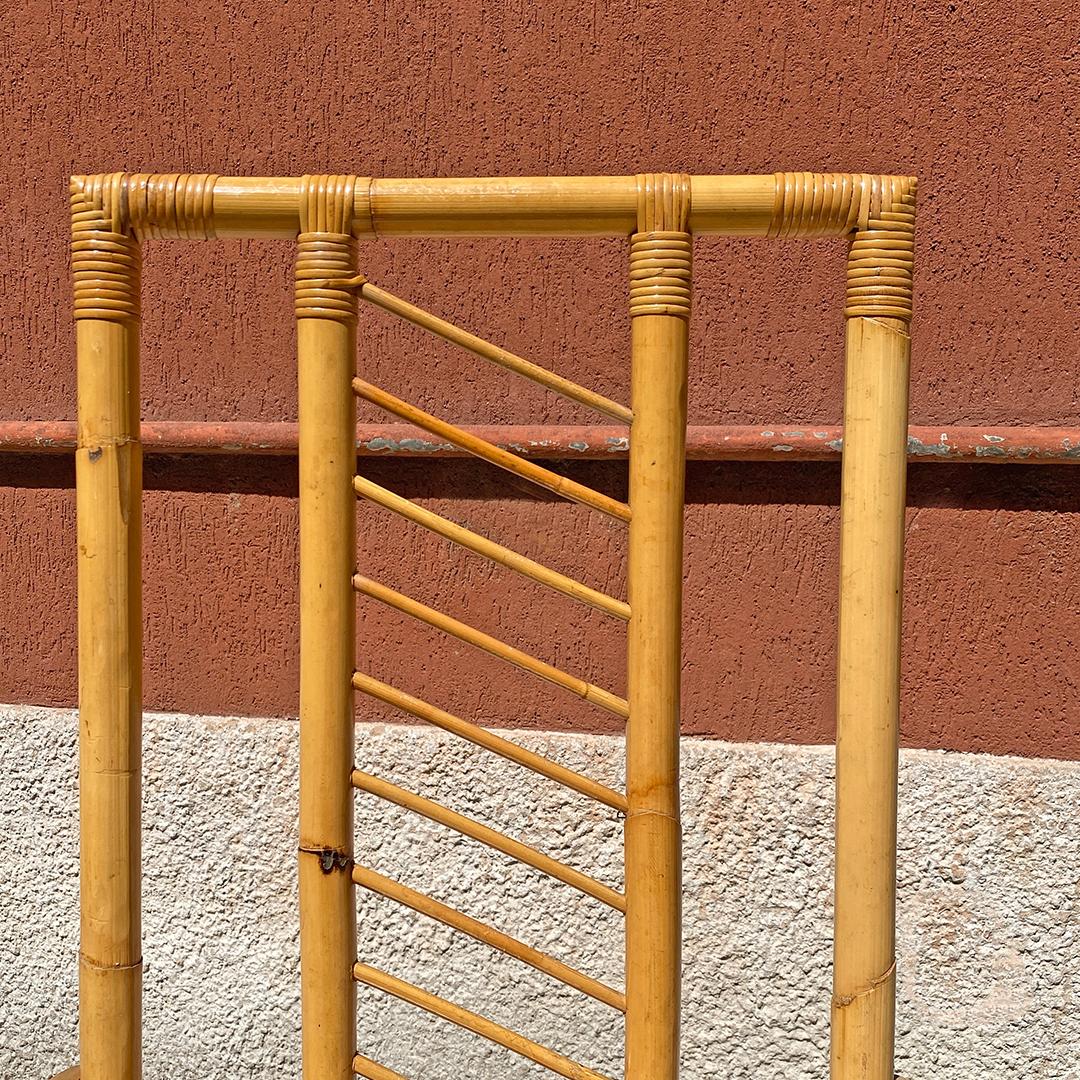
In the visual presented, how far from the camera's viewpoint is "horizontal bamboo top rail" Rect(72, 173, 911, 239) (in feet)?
2.96

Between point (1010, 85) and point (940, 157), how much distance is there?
0.49 feet

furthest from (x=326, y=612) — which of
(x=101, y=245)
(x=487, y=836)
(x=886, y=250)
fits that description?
(x=886, y=250)

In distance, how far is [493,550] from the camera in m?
0.96

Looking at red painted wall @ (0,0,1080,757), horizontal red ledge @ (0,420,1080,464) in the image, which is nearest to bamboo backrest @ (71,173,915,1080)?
horizontal red ledge @ (0,420,1080,464)

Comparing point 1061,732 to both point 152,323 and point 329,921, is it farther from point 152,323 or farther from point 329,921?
point 152,323

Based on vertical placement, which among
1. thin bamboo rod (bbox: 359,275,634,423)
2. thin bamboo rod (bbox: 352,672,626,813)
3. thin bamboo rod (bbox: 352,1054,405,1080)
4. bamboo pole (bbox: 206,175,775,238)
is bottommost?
thin bamboo rod (bbox: 352,1054,405,1080)

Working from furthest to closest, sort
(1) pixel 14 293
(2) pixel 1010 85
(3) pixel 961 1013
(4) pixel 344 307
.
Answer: (1) pixel 14 293
(3) pixel 961 1013
(2) pixel 1010 85
(4) pixel 344 307

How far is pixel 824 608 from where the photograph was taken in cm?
167

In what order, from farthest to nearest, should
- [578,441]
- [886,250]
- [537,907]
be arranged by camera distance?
1. [537,907]
2. [578,441]
3. [886,250]

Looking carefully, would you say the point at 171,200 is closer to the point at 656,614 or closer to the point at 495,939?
the point at 656,614

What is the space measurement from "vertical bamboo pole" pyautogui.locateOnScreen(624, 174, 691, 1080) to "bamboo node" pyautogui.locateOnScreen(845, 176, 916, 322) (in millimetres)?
160

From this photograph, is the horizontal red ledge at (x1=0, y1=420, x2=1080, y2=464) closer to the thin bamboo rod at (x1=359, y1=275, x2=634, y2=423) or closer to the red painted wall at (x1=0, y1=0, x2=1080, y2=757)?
the red painted wall at (x1=0, y1=0, x2=1080, y2=757)

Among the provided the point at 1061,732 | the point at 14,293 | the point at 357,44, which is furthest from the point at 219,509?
the point at 1061,732

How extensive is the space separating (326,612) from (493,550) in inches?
6.6
